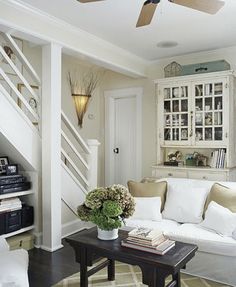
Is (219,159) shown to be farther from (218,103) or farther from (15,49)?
(15,49)

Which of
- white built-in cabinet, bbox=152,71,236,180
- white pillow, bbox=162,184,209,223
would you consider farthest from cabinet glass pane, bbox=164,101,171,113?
white pillow, bbox=162,184,209,223

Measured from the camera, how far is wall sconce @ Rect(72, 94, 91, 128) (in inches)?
200

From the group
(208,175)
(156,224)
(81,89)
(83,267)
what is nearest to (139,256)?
(83,267)

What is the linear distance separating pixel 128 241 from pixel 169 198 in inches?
50.1

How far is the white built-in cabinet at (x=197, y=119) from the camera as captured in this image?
4141mm

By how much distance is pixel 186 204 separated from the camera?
10.4 ft

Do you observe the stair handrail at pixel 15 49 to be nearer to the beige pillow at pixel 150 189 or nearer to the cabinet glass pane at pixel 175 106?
the beige pillow at pixel 150 189

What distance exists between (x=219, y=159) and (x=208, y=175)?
0.29 meters

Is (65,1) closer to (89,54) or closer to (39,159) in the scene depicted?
(89,54)

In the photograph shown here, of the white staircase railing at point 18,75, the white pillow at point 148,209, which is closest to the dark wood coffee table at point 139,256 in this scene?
the white pillow at point 148,209

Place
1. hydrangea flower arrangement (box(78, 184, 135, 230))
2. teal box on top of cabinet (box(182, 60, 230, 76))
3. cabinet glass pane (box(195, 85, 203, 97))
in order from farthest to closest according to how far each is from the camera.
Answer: cabinet glass pane (box(195, 85, 203, 97)) < teal box on top of cabinet (box(182, 60, 230, 76)) < hydrangea flower arrangement (box(78, 184, 135, 230))

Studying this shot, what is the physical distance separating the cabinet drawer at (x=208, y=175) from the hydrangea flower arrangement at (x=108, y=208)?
87.1 inches

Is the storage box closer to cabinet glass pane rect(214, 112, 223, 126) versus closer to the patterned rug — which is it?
the patterned rug

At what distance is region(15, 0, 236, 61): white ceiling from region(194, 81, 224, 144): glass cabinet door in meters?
0.64
